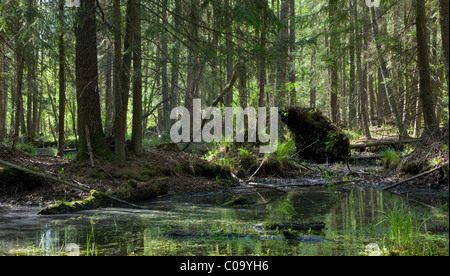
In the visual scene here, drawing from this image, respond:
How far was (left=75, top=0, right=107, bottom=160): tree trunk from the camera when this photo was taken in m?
9.15

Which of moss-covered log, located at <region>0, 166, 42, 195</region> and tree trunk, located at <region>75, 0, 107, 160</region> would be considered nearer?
moss-covered log, located at <region>0, 166, 42, 195</region>

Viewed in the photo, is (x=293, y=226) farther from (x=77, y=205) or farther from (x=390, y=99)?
(x=390, y=99)

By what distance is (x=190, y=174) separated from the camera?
10.6m

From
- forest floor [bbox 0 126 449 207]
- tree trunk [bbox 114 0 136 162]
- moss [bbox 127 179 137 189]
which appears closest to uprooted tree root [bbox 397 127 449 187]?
forest floor [bbox 0 126 449 207]

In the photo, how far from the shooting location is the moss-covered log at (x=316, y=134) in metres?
13.5

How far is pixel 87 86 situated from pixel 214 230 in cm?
592

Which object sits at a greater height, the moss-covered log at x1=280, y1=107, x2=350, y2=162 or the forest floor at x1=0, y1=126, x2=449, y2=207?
the moss-covered log at x1=280, y1=107, x2=350, y2=162

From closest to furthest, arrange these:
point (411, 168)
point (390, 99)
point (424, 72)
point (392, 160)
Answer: point (411, 168), point (424, 72), point (392, 160), point (390, 99)

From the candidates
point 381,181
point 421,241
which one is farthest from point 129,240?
point 381,181

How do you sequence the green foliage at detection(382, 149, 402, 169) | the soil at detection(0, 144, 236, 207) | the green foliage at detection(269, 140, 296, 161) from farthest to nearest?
the green foliage at detection(269, 140, 296, 161)
the green foliage at detection(382, 149, 402, 169)
the soil at detection(0, 144, 236, 207)

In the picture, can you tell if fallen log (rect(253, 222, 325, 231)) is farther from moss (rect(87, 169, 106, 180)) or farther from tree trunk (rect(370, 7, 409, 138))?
tree trunk (rect(370, 7, 409, 138))

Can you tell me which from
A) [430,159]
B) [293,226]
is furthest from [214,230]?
[430,159]

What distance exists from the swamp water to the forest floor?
3.23ft
